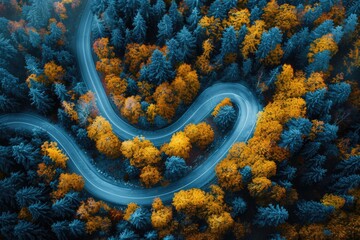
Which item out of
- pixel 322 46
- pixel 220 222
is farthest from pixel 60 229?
pixel 322 46

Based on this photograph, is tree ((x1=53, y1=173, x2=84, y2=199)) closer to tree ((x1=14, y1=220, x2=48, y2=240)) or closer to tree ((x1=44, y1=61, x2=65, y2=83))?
tree ((x1=14, y1=220, x2=48, y2=240))

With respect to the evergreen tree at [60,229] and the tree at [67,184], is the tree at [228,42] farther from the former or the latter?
the evergreen tree at [60,229]

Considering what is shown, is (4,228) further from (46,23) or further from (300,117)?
(300,117)

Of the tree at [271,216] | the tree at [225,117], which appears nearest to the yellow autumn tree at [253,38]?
the tree at [225,117]

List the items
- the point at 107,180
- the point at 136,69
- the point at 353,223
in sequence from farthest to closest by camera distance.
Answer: the point at 136,69 → the point at 107,180 → the point at 353,223

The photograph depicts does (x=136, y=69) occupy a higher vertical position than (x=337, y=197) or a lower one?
higher

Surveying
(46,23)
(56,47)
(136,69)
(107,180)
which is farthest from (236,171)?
(46,23)
